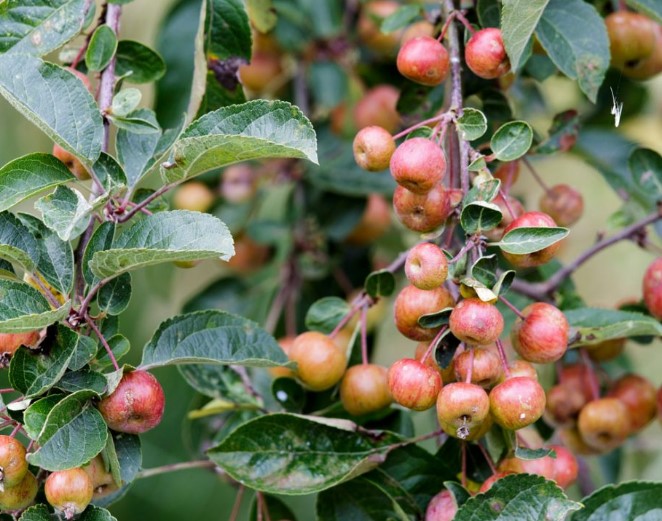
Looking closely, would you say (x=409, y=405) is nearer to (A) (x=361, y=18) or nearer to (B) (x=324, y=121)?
(B) (x=324, y=121)

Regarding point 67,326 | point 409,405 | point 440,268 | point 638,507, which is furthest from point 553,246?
point 67,326

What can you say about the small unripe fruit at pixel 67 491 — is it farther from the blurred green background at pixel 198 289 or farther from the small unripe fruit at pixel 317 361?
the blurred green background at pixel 198 289

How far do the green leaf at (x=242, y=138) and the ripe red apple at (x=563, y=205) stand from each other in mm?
597

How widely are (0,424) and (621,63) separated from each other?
3.67 ft

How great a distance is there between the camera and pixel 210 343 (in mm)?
1109

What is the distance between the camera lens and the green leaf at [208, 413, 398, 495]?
113 cm

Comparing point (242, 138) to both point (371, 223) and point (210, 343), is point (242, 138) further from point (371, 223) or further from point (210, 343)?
point (371, 223)

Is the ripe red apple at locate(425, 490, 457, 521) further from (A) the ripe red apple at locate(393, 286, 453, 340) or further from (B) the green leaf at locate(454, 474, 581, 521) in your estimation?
(A) the ripe red apple at locate(393, 286, 453, 340)

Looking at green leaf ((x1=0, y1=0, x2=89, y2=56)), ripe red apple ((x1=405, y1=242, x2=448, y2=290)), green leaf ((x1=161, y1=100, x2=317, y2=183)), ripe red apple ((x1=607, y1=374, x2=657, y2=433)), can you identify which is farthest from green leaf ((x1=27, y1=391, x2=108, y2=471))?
ripe red apple ((x1=607, y1=374, x2=657, y2=433))

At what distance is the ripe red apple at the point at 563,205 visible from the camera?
1.42 meters

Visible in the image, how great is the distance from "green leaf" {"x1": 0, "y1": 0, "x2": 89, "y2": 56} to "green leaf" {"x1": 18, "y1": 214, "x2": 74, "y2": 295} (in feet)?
0.89

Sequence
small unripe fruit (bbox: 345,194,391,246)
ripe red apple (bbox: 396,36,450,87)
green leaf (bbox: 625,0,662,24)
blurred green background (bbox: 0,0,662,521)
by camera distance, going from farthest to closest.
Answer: blurred green background (bbox: 0,0,662,521) → small unripe fruit (bbox: 345,194,391,246) → green leaf (bbox: 625,0,662,24) → ripe red apple (bbox: 396,36,450,87)

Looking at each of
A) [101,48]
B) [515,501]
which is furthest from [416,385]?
[101,48]

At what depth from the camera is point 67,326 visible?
3.22 feet
